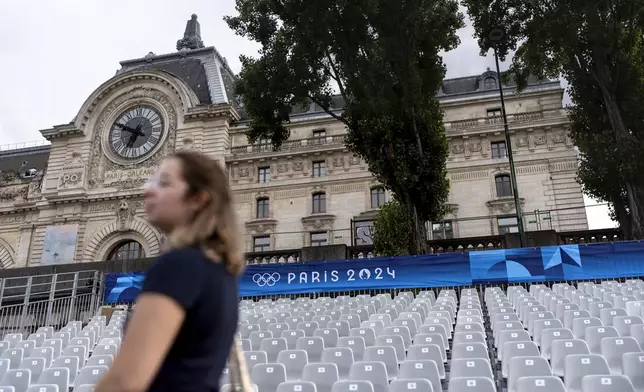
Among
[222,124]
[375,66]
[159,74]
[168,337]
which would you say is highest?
[159,74]

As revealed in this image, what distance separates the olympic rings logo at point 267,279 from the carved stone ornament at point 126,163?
855 inches

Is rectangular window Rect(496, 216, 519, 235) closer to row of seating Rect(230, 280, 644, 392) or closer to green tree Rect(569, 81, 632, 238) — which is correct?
green tree Rect(569, 81, 632, 238)

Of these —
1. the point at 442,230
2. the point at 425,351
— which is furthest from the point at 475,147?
the point at 425,351

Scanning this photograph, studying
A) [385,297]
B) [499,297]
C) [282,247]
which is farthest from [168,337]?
[282,247]

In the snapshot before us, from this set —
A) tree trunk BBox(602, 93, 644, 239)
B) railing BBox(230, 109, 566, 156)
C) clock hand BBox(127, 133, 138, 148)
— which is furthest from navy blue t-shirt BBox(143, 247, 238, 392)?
clock hand BBox(127, 133, 138, 148)

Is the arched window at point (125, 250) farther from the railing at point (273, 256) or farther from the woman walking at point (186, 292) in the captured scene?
the woman walking at point (186, 292)

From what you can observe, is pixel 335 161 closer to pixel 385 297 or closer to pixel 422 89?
pixel 422 89

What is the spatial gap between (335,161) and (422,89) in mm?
13501

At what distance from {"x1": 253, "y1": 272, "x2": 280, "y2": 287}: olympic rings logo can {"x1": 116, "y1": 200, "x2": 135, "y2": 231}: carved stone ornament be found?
2123cm

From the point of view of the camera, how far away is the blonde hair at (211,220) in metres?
1.70

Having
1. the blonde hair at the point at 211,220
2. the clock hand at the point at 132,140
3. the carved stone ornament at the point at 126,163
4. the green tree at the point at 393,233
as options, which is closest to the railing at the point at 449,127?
the carved stone ornament at the point at 126,163

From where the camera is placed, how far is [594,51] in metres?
21.2

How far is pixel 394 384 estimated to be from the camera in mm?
5457

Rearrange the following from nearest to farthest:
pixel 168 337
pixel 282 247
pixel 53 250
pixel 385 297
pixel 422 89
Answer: pixel 168 337 → pixel 385 297 → pixel 422 89 → pixel 282 247 → pixel 53 250
